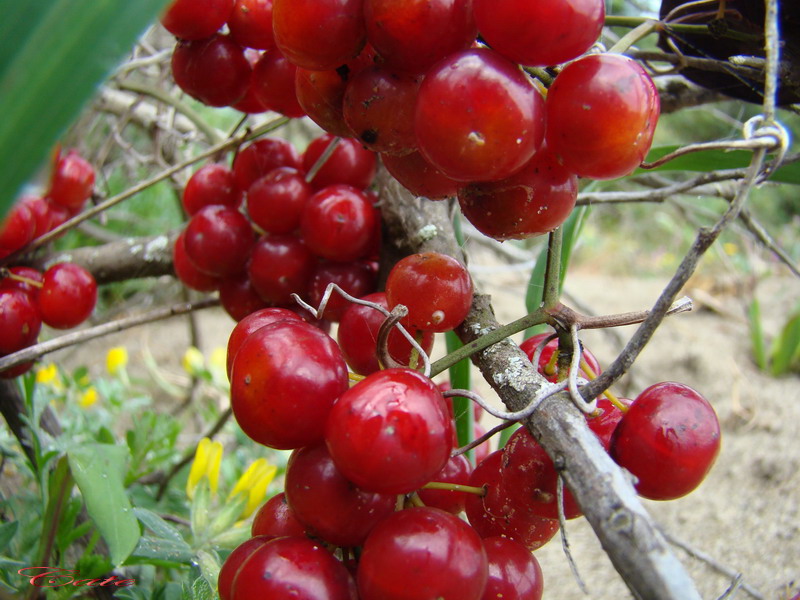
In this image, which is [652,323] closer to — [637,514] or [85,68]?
[637,514]

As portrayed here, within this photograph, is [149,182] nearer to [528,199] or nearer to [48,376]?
[528,199]


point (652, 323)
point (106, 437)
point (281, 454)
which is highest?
point (652, 323)

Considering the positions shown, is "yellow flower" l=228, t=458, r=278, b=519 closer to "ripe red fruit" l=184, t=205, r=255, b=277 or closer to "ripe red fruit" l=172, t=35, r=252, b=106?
"ripe red fruit" l=184, t=205, r=255, b=277

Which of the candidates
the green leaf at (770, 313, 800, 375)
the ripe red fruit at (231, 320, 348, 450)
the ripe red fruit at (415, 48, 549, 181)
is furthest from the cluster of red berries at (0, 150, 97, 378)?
the green leaf at (770, 313, 800, 375)

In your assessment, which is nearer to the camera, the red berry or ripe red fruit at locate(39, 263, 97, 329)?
the red berry

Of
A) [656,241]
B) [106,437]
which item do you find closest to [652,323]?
[106,437]

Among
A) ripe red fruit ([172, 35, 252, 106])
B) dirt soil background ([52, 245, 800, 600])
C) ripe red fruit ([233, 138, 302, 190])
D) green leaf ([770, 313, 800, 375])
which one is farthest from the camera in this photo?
green leaf ([770, 313, 800, 375])

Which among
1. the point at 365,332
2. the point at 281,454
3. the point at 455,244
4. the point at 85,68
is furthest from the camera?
the point at 281,454
